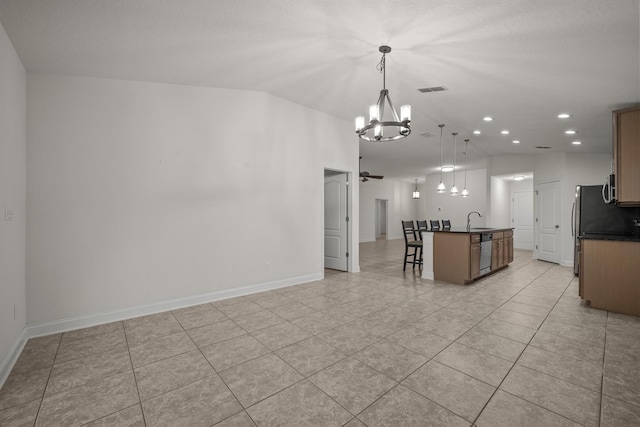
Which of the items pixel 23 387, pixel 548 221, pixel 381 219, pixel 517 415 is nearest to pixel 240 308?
pixel 23 387

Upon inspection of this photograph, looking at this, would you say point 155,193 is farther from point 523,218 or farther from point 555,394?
point 523,218

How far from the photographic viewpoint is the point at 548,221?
7.25 metres

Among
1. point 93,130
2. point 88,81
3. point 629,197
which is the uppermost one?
point 88,81

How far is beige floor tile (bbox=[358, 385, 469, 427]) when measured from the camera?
1.62 meters

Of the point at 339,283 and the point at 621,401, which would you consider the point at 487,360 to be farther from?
the point at 339,283

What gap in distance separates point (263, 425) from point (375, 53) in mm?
3386

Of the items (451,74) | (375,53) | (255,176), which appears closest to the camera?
(375,53)

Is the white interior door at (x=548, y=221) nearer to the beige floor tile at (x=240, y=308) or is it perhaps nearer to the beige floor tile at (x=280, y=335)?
the beige floor tile at (x=280, y=335)

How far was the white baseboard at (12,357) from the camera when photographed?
6.91ft

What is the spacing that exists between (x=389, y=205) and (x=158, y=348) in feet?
40.3

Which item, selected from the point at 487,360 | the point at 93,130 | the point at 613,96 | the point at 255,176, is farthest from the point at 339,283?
the point at 613,96

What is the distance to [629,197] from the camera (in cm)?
383

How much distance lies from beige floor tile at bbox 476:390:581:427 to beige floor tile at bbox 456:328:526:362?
0.63 m

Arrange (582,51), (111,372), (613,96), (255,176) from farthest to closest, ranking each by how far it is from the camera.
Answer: (255,176), (613,96), (582,51), (111,372)
